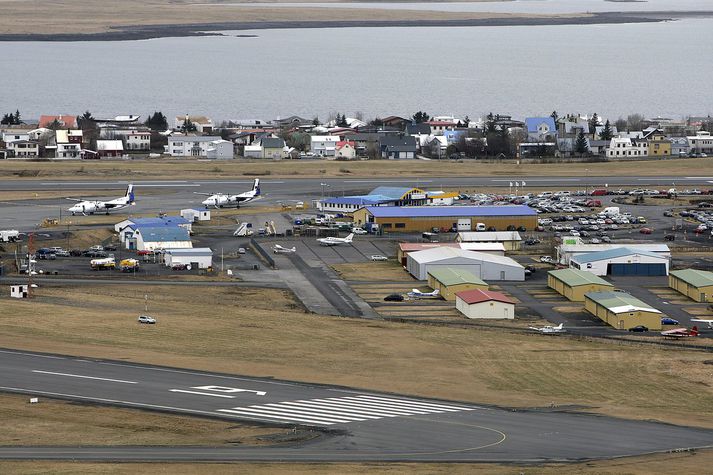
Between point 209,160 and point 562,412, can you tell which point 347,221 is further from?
point 562,412

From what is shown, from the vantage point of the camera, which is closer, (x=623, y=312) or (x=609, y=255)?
(x=623, y=312)

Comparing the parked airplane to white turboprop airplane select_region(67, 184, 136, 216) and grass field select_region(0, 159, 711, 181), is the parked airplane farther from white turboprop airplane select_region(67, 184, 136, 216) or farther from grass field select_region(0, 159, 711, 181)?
grass field select_region(0, 159, 711, 181)

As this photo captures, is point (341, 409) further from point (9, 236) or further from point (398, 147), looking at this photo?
point (398, 147)

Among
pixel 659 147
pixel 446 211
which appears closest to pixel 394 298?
pixel 446 211

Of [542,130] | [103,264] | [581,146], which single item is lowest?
[103,264]

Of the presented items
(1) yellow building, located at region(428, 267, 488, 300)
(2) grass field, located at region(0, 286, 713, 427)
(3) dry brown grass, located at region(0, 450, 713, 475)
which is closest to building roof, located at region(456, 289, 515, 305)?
(1) yellow building, located at region(428, 267, 488, 300)

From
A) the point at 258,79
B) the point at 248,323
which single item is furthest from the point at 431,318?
the point at 258,79
